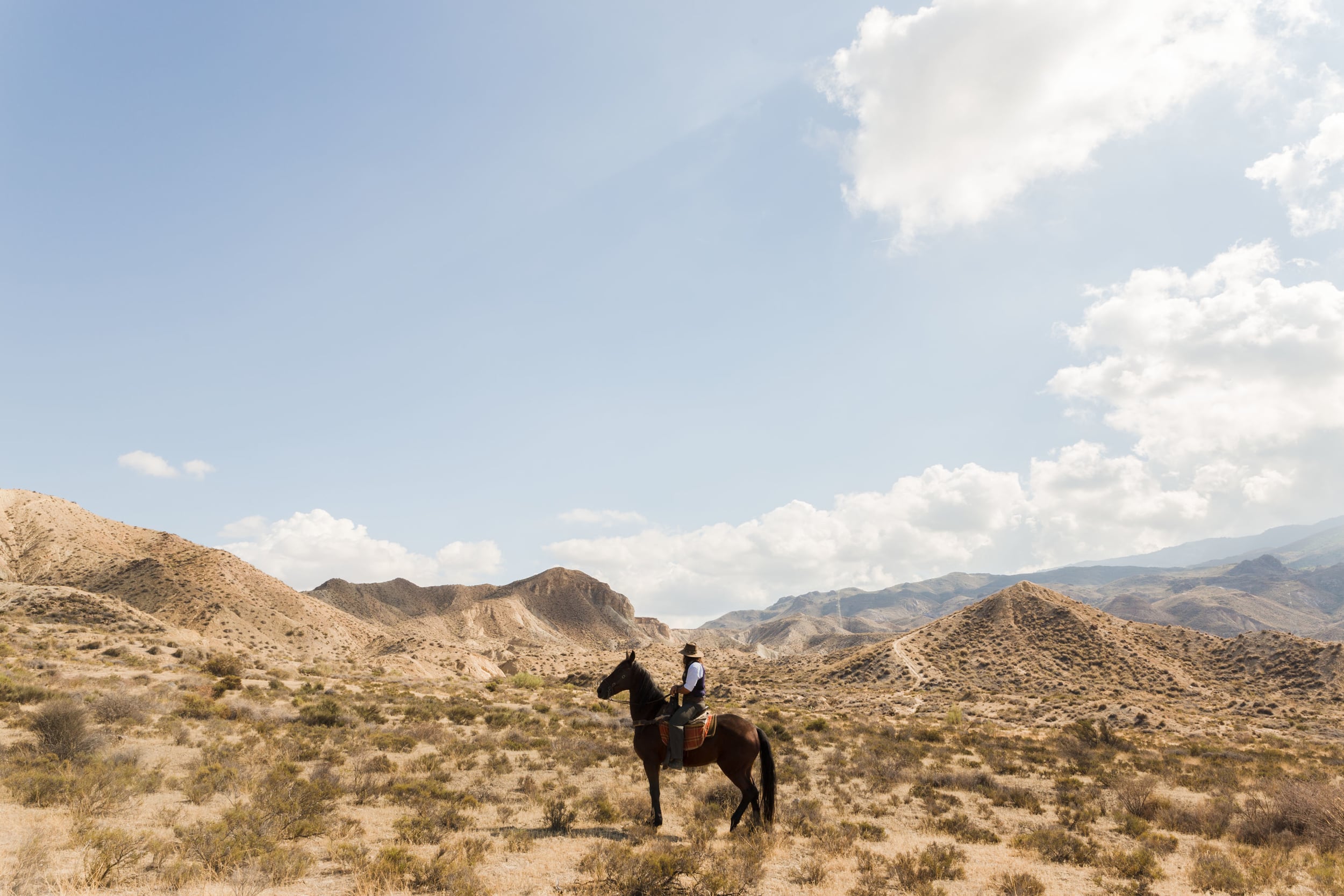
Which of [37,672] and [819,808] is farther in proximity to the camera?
[37,672]

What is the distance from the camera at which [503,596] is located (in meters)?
143

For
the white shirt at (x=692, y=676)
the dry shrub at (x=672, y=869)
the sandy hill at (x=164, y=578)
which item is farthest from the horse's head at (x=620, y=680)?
the sandy hill at (x=164, y=578)

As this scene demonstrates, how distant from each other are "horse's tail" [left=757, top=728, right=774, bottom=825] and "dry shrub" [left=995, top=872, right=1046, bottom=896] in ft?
12.8

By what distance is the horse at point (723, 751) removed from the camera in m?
11.4

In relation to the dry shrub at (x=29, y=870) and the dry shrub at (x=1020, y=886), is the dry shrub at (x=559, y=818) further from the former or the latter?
the dry shrub at (x=1020, y=886)

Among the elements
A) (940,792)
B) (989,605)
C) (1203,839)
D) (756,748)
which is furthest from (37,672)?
(989,605)

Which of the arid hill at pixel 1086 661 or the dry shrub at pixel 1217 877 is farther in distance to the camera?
the arid hill at pixel 1086 661

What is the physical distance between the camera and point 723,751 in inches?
452

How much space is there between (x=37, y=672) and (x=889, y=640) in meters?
74.5

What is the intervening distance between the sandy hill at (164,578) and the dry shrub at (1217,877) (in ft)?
212

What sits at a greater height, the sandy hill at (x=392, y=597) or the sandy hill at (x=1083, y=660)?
the sandy hill at (x=392, y=597)

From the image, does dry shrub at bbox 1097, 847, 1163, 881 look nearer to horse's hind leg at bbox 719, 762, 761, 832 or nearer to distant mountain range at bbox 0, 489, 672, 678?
horse's hind leg at bbox 719, 762, 761, 832

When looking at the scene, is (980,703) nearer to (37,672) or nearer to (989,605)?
(989,605)

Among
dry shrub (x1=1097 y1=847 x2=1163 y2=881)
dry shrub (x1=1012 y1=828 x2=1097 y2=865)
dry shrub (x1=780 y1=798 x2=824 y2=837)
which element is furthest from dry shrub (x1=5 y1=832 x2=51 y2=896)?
dry shrub (x1=1097 y1=847 x2=1163 y2=881)
